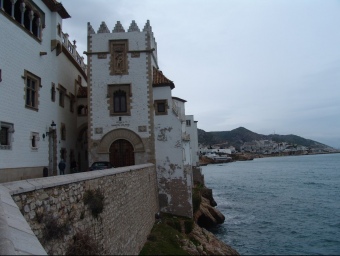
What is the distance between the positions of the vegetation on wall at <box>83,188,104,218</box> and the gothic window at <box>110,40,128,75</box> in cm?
1648

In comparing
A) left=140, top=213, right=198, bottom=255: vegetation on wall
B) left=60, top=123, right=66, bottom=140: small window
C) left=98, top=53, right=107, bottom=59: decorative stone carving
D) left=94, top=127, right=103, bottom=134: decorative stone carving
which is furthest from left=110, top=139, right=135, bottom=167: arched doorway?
left=98, top=53, right=107, bottom=59: decorative stone carving

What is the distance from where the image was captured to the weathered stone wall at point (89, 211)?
22.7ft

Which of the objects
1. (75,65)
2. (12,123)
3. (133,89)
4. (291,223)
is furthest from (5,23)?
(291,223)

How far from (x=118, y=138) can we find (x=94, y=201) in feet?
50.0

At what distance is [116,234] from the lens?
39.2 feet

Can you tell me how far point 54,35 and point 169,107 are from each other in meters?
9.92

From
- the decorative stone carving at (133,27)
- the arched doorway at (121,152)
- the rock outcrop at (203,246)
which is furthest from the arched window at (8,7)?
the rock outcrop at (203,246)

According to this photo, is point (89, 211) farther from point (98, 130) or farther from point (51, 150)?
point (98, 130)

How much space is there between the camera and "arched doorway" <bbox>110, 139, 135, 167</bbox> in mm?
25250

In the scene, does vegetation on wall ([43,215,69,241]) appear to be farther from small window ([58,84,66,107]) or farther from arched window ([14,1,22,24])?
small window ([58,84,66,107])

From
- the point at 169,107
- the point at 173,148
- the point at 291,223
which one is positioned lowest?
the point at 291,223

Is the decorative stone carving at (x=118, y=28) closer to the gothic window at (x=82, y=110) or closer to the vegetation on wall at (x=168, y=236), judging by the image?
the gothic window at (x=82, y=110)

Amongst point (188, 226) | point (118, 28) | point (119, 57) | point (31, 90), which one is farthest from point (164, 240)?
point (118, 28)

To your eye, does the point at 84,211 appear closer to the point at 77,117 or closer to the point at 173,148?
the point at 173,148
